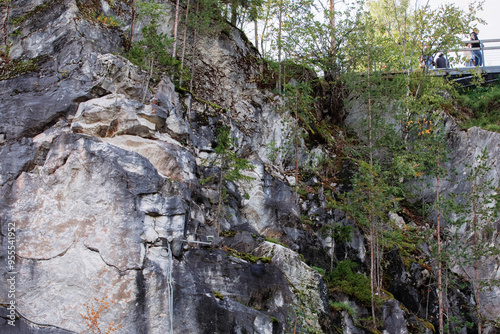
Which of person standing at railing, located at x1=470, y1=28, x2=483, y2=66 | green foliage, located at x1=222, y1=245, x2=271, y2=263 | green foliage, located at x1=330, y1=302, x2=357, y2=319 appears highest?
person standing at railing, located at x1=470, y1=28, x2=483, y2=66

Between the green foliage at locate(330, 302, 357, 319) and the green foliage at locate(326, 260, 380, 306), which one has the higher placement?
the green foliage at locate(326, 260, 380, 306)

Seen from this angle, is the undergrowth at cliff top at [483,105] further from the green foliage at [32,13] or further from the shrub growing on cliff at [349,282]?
the green foliage at [32,13]

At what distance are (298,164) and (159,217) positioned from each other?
10828 mm

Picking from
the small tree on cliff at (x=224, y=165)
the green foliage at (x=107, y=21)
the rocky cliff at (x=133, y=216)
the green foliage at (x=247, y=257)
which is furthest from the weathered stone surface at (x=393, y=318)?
the green foliage at (x=107, y=21)

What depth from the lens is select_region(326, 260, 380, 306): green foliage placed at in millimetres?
15258

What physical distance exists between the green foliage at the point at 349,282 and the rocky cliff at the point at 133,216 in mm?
441

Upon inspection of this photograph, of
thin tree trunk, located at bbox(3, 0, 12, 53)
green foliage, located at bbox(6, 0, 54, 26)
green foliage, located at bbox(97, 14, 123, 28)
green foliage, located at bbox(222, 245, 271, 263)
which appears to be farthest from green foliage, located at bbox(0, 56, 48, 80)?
green foliage, located at bbox(222, 245, 271, 263)

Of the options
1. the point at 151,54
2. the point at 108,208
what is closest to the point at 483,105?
the point at 151,54

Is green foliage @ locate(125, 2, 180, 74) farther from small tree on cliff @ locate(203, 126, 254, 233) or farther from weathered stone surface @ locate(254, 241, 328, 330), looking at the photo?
weathered stone surface @ locate(254, 241, 328, 330)

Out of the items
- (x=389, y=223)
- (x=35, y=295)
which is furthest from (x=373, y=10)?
(x=35, y=295)

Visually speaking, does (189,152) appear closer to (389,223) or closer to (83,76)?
(83,76)

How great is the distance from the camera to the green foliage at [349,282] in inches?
601

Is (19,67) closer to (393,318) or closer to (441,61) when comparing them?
(393,318)

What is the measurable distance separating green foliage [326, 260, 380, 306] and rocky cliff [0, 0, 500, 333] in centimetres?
44
